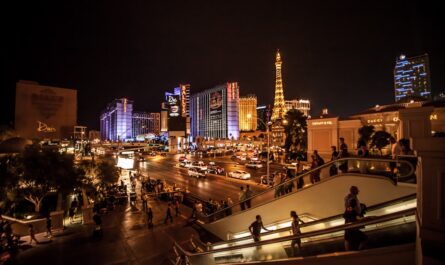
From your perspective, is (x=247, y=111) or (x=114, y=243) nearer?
(x=114, y=243)

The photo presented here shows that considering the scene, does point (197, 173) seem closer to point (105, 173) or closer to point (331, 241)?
point (105, 173)

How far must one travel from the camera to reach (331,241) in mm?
4980

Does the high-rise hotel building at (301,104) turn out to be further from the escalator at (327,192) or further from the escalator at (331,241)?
the escalator at (331,241)

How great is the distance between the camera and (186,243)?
1184 centimetres

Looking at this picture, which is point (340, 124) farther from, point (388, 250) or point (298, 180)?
point (388, 250)

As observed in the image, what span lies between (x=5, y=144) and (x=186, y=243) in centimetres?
2253

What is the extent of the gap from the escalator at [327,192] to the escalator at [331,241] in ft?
3.64

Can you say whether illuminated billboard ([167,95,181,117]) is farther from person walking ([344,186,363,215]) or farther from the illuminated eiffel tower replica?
person walking ([344,186,363,215])

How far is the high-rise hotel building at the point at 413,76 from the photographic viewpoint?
556ft

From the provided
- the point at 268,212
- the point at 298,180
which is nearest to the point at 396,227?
the point at 298,180

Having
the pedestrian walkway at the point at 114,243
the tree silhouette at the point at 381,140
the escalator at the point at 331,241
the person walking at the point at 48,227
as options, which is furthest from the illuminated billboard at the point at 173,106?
the escalator at the point at 331,241

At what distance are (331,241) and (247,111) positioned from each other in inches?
5642

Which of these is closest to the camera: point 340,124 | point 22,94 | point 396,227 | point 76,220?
point 396,227

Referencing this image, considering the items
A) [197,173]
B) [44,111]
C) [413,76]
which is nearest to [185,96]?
[44,111]
